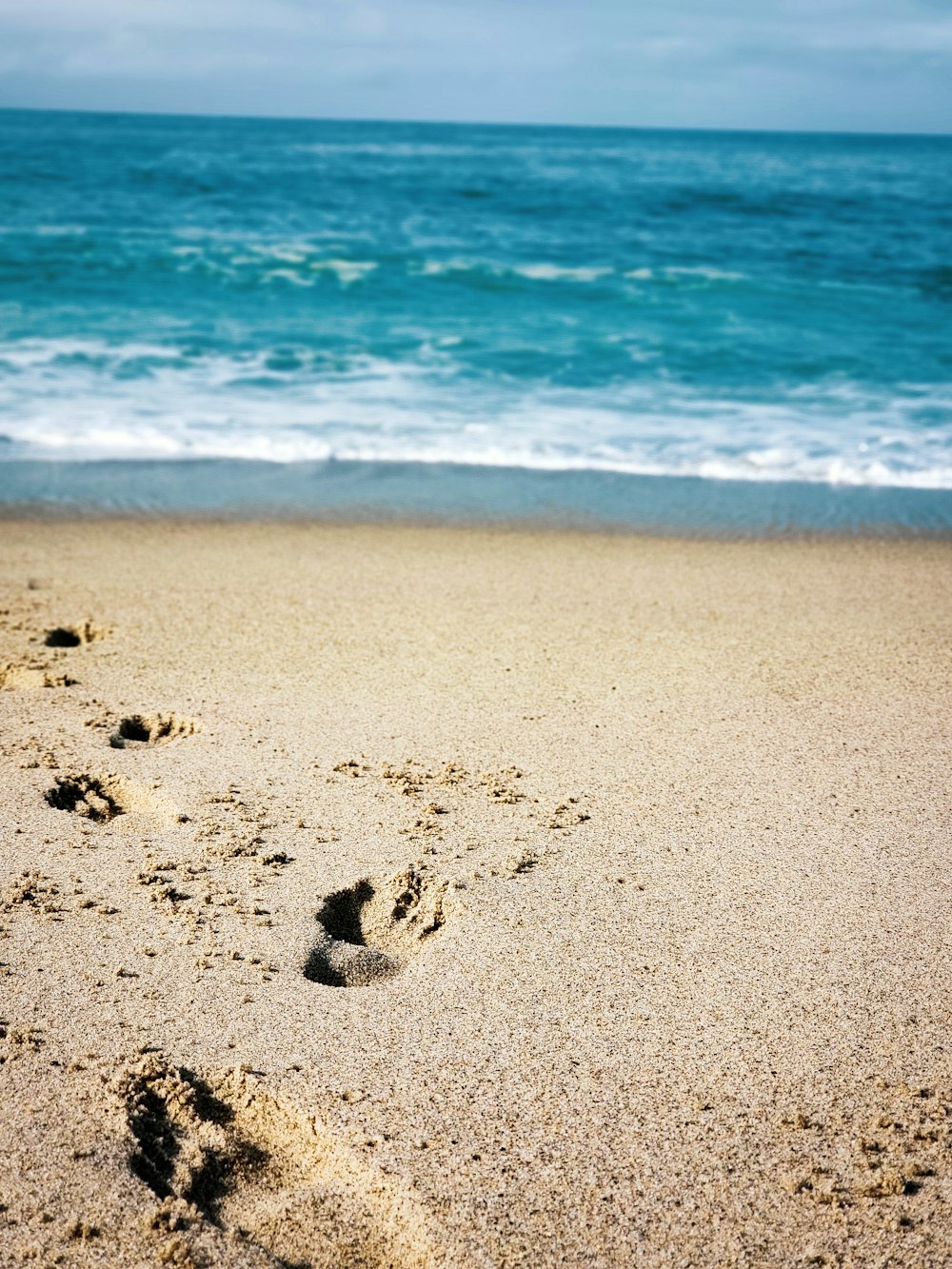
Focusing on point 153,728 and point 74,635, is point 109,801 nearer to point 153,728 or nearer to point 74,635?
point 153,728

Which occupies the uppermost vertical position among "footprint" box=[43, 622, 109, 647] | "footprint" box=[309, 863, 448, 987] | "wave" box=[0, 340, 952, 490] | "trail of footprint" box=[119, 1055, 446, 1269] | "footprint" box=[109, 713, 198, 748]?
"wave" box=[0, 340, 952, 490]

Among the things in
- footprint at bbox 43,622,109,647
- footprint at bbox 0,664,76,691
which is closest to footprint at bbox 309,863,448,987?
footprint at bbox 0,664,76,691

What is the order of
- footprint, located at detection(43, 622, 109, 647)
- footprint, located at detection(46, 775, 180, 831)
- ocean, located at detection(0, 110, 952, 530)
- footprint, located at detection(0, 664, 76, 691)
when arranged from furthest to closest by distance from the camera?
ocean, located at detection(0, 110, 952, 530) < footprint, located at detection(43, 622, 109, 647) < footprint, located at detection(0, 664, 76, 691) < footprint, located at detection(46, 775, 180, 831)

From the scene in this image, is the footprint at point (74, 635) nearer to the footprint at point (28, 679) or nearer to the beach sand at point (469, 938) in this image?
the beach sand at point (469, 938)

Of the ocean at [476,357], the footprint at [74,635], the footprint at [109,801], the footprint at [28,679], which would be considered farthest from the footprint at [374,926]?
the ocean at [476,357]

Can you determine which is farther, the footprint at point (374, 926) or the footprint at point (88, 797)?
the footprint at point (88, 797)

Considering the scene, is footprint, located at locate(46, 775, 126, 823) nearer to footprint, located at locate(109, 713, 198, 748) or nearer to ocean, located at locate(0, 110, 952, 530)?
footprint, located at locate(109, 713, 198, 748)

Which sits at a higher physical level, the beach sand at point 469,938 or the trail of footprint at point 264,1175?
the beach sand at point 469,938

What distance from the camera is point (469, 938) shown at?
8.12 feet

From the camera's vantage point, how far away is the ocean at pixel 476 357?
670 cm

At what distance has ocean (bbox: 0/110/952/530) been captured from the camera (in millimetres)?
6703

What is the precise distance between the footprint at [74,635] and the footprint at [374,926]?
6.32 feet

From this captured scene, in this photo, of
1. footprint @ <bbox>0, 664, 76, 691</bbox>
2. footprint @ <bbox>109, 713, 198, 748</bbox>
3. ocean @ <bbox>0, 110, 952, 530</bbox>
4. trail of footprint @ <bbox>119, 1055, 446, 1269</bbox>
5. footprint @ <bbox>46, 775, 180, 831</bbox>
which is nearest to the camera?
trail of footprint @ <bbox>119, 1055, 446, 1269</bbox>

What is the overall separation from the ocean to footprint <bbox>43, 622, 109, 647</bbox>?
204cm
